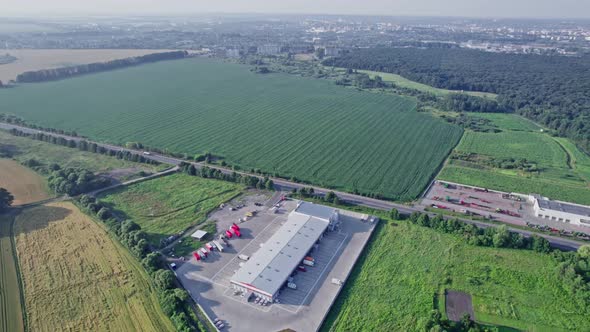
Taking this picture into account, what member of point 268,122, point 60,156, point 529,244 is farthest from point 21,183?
point 529,244

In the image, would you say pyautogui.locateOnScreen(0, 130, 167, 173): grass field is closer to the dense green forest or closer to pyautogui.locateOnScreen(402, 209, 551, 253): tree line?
pyautogui.locateOnScreen(402, 209, 551, 253): tree line

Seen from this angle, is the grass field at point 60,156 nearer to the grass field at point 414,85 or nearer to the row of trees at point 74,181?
the row of trees at point 74,181

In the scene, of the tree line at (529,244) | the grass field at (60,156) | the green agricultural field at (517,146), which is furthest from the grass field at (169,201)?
the green agricultural field at (517,146)

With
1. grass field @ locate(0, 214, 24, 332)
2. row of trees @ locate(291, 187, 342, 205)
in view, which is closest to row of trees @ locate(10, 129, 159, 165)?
grass field @ locate(0, 214, 24, 332)

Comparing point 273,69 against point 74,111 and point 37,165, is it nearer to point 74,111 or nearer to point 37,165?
point 74,111

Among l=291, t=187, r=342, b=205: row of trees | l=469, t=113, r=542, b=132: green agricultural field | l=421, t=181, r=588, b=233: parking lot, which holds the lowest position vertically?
l=421, t=181, r=588, b=233: parking lot

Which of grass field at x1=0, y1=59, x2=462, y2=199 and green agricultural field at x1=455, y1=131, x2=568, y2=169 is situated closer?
Answer: grass field at x1=0, y1=59, x2=462, y2=199
